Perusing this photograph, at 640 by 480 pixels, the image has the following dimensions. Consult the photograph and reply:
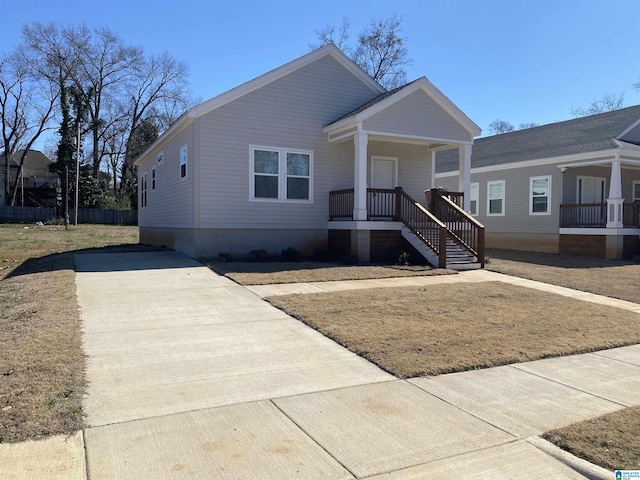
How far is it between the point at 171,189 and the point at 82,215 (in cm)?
2972

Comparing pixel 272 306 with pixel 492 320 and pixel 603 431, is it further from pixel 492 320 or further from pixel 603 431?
pixel 603 431

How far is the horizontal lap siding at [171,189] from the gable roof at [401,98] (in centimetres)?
433

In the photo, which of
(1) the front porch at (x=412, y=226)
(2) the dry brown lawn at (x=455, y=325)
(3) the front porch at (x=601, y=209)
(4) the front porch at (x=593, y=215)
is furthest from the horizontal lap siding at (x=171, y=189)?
(4) the front porch at (x=593, y=215)

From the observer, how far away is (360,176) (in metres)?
13.9

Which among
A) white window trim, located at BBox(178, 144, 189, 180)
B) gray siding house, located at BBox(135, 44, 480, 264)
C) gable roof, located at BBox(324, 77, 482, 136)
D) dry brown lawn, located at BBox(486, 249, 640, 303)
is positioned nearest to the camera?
dry brown lawn, located at BBox(486, 249, 640, 303)

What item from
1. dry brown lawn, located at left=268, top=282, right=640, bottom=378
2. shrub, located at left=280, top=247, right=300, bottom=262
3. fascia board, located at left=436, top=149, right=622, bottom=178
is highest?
fascia board, located at left=436, top=149, right=622, bottom=178

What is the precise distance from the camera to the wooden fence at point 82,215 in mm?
41000

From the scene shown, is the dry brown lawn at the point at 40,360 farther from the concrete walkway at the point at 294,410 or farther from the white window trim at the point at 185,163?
the white window trim at the point at 185,163

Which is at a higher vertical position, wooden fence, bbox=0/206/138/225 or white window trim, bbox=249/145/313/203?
white window trim, bbox=249/145/313/203

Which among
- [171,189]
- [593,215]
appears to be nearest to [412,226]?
[171,189]

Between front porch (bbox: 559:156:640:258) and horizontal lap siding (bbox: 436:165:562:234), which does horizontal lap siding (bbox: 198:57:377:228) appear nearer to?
horizontal lap siding (bbox: 436:165:562:234)

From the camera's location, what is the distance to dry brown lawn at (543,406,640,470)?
3225 mm

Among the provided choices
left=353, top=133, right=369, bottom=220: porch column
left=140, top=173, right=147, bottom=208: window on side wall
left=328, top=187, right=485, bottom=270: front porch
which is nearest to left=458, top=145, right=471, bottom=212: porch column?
left=328, top=187, right=485, bottom=270: front porch

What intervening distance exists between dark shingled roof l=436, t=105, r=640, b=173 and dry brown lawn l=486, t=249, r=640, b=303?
4.27 metres
